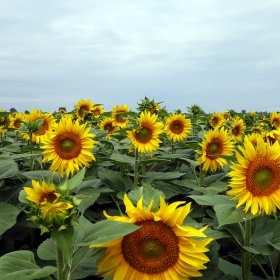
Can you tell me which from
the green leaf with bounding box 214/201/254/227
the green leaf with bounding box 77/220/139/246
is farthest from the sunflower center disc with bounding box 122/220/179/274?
the green leaf with bounding box 214/201/254/227

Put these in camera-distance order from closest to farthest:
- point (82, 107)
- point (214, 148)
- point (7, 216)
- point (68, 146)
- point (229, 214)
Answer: point (229, 214) < point (7, 216) < point (68, 146) < point (214, 148) < point (82, 107)

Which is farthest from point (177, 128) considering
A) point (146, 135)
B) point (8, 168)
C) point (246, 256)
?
point (246, 256)

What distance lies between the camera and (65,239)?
56.6 inches

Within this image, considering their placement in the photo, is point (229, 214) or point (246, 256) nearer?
point (229, 214)

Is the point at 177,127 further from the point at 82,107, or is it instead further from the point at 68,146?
the point at 68,146

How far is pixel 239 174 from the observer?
2355 mm

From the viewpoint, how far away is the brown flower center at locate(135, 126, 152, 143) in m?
4.62

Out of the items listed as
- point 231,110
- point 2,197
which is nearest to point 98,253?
point 2,197

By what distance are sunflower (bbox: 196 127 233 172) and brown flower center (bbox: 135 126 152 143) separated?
65cm

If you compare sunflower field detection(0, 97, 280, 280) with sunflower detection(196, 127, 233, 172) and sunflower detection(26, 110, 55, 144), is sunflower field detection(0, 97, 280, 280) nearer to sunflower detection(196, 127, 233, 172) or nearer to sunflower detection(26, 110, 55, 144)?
sunflower detection(196, 127, 233, 172)

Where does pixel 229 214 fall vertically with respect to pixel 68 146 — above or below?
below

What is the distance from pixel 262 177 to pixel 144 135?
2.46 m

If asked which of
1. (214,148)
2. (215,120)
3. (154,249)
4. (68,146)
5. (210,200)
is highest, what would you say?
(215,120)

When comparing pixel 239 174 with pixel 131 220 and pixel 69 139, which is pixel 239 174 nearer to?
pixel 131 220
